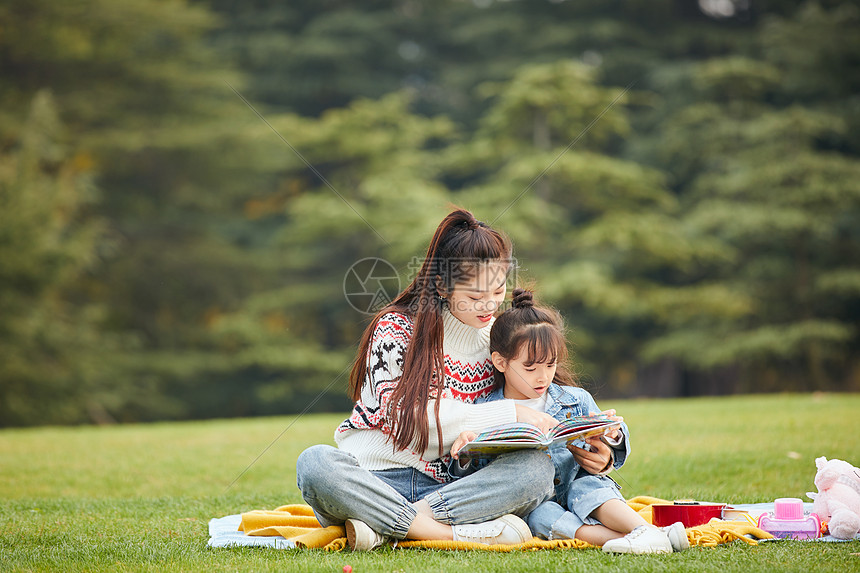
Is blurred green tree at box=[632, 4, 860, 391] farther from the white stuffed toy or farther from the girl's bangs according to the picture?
the girl's bangs

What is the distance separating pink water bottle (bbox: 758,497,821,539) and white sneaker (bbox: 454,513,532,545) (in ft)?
2.87

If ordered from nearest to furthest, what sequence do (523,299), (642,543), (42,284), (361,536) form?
(642,543)
(361,536)
(523,299)
(42,284)

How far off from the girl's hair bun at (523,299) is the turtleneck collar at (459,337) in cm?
14

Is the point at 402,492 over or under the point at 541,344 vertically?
under

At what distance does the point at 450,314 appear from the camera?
3.29m

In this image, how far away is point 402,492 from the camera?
3.11m

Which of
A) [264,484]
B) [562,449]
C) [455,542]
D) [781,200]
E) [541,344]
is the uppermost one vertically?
[781,200]

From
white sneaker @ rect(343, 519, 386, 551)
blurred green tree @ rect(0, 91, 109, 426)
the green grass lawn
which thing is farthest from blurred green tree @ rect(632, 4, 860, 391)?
white sneaker @ rect(343, 519, 386, 551)

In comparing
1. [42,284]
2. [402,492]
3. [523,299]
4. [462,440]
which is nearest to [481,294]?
[523,299]

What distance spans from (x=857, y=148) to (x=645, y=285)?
3.88 meters

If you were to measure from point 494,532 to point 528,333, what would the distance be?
723mm

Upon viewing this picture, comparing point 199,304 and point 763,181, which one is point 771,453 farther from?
point 199,304

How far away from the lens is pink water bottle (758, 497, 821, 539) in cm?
297

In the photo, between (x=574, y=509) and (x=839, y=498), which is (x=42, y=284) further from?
(x=839, y=498)
